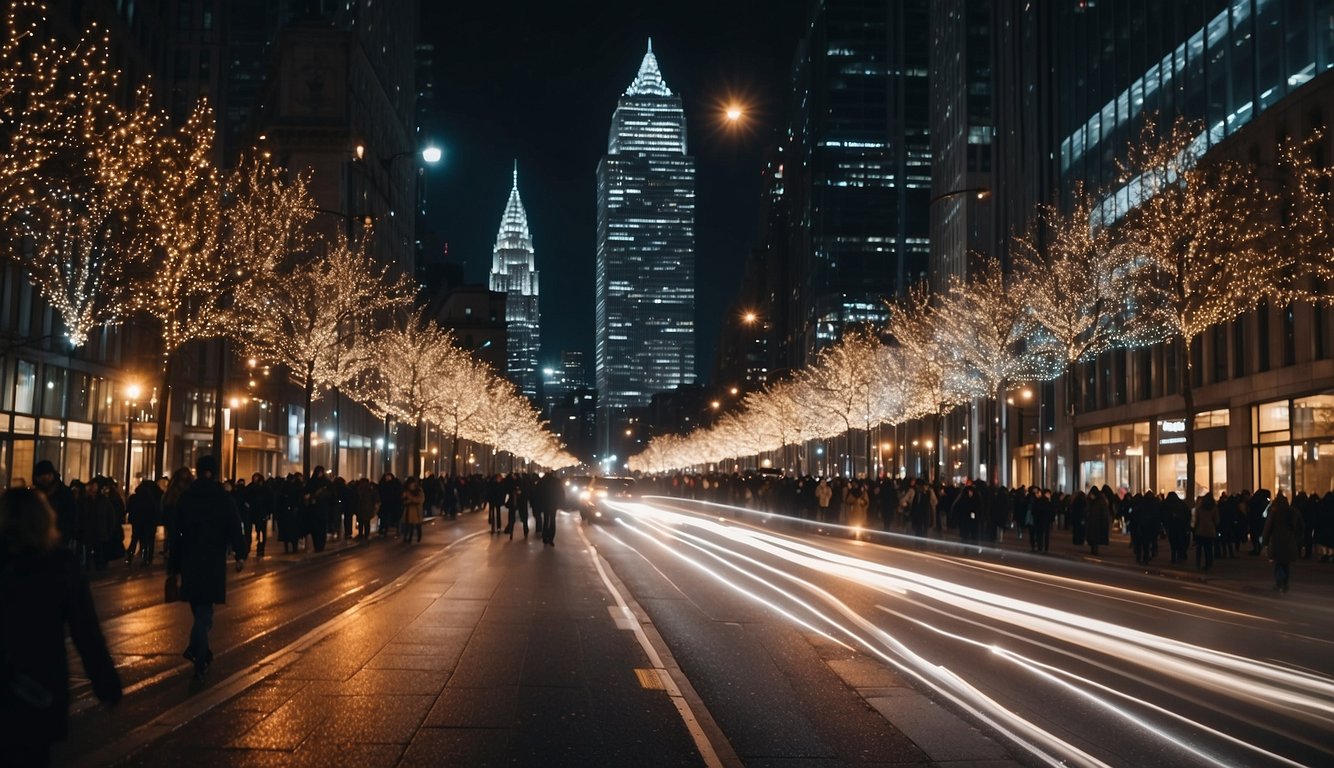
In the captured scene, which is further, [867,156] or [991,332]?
[867,156]

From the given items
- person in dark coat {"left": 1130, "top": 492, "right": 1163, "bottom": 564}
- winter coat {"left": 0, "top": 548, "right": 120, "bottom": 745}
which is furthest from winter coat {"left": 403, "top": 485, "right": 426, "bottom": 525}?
winter coat {"left": 0, "top": 548, "right": 120, "bottom": 745}

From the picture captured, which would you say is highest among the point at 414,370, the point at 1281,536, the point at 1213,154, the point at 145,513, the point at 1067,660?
the point at 1213,154

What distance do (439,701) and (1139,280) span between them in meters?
41.0

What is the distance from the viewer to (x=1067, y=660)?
46.6ft

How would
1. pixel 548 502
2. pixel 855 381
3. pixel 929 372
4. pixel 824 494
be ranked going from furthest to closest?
pixel 855 381 < pixel 929 372 < pixel 824 494 < pixel 548 502

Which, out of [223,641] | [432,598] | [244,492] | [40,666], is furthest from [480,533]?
[40,666]

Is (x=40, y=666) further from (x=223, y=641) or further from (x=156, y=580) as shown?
(x=156, y=580)

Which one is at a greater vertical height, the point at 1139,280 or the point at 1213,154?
the point at 1213,154

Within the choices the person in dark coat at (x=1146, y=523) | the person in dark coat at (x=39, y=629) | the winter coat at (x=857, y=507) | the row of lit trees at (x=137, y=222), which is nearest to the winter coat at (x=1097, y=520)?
the person in dark coat at (x=1146, y=523)

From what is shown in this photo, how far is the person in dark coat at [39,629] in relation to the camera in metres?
5.49

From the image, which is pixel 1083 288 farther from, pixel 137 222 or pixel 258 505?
pixel 137 222

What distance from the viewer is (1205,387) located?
49.4 meters

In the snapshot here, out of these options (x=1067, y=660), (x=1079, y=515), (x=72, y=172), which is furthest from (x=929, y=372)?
(x=1067, y=660)

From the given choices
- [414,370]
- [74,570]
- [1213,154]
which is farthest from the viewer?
[414,370]
